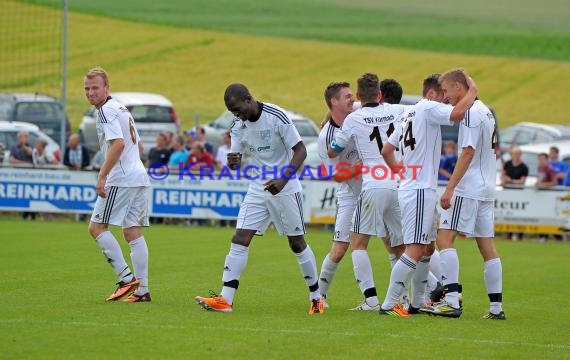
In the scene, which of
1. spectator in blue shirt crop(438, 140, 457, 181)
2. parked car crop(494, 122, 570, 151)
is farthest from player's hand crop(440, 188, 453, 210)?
parked car crop(494, 122, 570, 151)

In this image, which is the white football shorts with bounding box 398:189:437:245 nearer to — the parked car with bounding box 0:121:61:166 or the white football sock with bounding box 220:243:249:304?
the white football sock with bounding box 220:243:249:304

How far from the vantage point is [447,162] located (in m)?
25.6

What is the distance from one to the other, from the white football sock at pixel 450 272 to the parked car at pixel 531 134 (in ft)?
82.4

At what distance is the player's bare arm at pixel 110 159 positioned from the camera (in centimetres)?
1210

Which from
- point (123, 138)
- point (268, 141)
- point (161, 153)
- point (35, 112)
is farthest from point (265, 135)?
point (35, 112)

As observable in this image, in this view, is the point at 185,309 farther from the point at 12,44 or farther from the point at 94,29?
the point at 94,29

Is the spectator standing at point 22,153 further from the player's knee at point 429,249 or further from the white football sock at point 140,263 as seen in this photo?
the player's knee at point 429,249

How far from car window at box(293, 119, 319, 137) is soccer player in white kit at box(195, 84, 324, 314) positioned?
2282cm

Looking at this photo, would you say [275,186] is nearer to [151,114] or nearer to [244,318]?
[244,318]

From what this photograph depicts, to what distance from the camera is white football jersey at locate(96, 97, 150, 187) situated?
40.1 feet

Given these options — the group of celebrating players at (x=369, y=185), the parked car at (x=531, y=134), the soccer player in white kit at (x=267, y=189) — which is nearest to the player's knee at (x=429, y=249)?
the group of celebrating players at (x=369, y=185)

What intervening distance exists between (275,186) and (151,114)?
85.1ft

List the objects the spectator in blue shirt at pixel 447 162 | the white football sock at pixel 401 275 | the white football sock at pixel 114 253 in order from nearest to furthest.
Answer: the white football sock at pixel 401 275
the white football sock at pixel 114 253
the spectator in blue shirt at pixel 447 162

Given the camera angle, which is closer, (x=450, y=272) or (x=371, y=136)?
(x=450, y=272)
